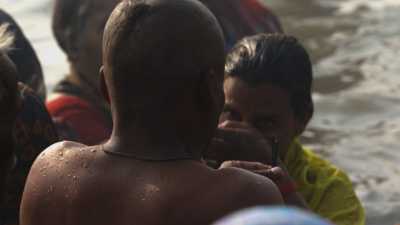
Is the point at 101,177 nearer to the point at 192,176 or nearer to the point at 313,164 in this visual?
the point at 192,176

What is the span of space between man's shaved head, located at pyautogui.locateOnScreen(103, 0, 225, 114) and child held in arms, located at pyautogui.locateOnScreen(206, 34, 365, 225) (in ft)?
2.28

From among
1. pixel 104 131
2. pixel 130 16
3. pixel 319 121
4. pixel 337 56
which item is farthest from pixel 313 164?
pixel 337 56

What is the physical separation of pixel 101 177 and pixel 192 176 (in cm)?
23

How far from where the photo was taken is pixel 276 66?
3592 mm

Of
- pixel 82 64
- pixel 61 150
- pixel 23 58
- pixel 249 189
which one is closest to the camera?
pixel 249 189

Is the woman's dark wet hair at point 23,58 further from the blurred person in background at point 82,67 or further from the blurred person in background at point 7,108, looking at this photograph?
the blurred person in background at point 7,108

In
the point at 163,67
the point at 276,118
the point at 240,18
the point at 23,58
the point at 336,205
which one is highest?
the point at 163,67

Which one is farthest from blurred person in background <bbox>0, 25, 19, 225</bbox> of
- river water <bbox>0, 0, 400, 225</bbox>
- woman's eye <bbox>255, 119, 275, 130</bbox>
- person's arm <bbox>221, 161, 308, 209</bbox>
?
river water <bbox>0, 0, 400, 225</bbox>

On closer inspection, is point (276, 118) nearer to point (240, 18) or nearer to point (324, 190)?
point (324, 190)

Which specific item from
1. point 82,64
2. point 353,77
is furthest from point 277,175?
point 353,77

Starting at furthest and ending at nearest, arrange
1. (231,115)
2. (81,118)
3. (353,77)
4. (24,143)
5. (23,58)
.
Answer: (353,77), (81,118), (23,58), (231,115), (24,143)

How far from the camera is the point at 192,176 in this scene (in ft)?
8.04

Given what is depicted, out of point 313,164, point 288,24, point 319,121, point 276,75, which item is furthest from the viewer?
point 288,24

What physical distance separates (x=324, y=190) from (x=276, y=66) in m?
0.53
